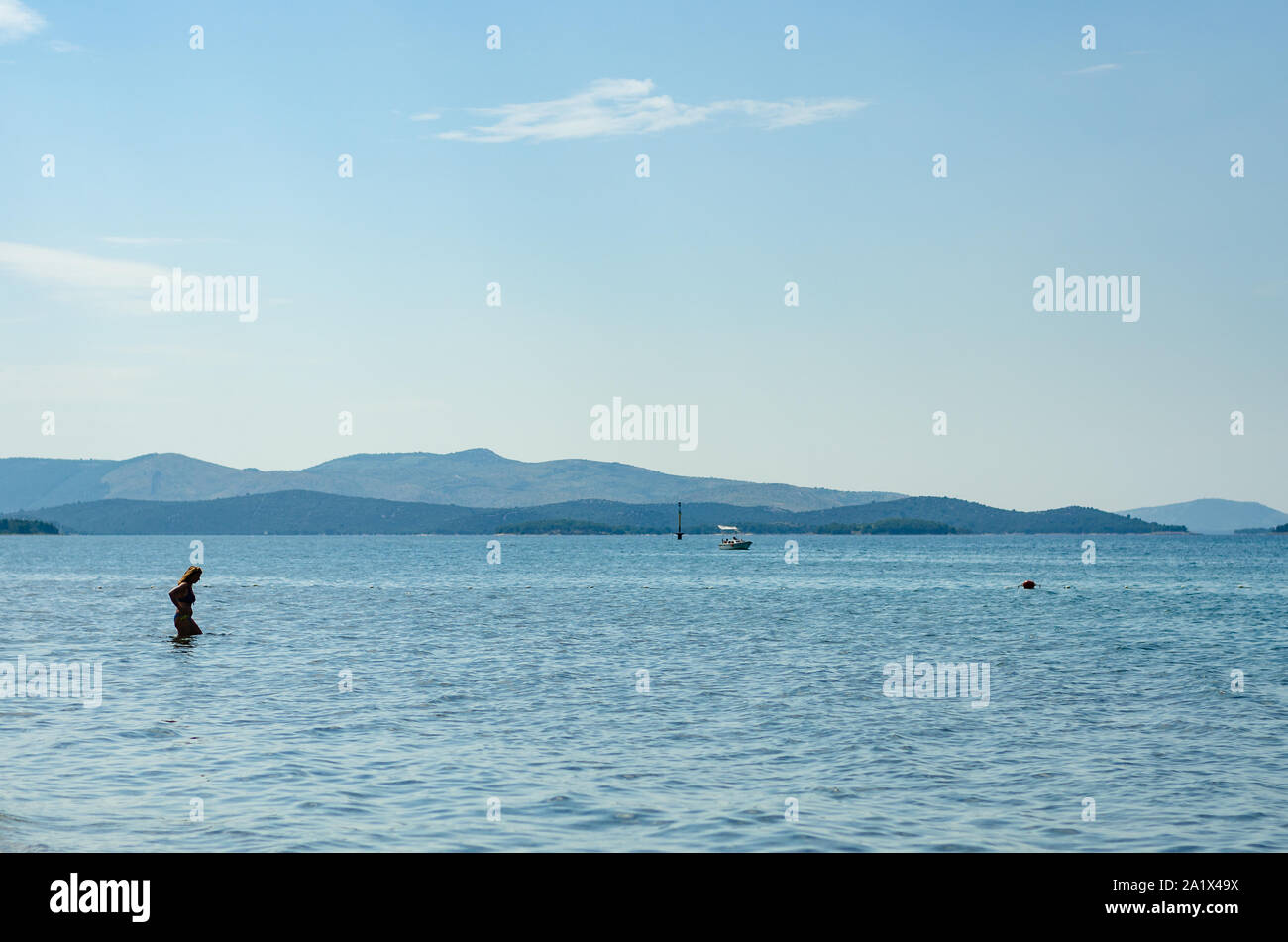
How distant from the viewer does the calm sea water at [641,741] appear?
61.9 ft

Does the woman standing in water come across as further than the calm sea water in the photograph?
Yes

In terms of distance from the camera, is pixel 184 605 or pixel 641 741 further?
pixel 184 605

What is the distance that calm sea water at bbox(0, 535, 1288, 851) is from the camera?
18859mm

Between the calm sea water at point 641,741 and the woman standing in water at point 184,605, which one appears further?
the woman standing in water at point 184,605

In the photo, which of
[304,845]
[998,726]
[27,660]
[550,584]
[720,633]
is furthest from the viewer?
[550,584]

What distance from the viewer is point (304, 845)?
17.5m

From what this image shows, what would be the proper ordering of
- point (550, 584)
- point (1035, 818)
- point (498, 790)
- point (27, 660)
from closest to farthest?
point (1035, 818)
point (498, 790)
point (27, 660)
point (550, 584)

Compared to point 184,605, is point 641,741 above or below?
below

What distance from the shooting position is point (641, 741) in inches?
1057
